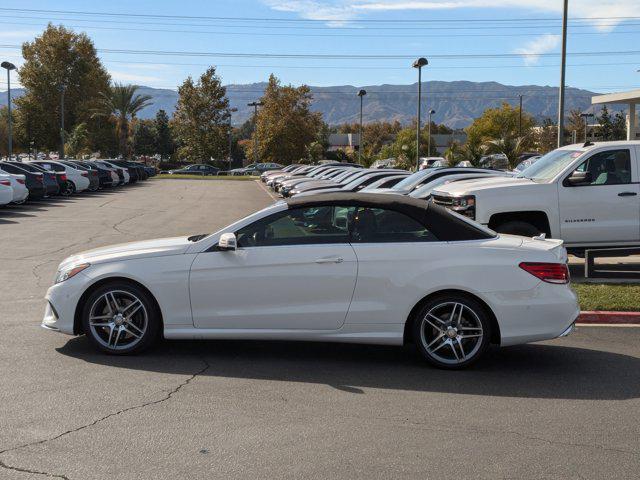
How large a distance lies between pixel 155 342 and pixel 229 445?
279cm

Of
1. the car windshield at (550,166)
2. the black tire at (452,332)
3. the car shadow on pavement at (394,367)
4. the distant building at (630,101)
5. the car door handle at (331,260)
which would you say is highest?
the distant building at (630,101)

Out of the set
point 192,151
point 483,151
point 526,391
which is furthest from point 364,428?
point 192,151

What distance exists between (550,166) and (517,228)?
4.70ft

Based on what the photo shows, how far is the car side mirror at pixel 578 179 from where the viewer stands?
39.1 ft

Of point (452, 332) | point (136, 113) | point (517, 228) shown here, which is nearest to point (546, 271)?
point (452, 332)

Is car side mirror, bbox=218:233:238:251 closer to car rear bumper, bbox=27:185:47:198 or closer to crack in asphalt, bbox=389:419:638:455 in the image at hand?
crack in asphalt, bbox=389:419:638:455

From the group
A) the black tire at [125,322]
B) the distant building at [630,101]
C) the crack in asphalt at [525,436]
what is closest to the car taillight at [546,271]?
the crack in asphalt at [525,436]

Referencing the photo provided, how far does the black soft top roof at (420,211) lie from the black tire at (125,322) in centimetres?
160

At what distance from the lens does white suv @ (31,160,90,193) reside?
35906 mm

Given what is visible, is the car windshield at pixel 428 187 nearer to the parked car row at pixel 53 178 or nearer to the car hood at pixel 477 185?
the car hood at pixel 477 185

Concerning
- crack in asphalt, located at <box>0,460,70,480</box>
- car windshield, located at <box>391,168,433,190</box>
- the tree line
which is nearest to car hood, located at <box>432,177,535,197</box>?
car windshield, located at <box>391,168,433,190</box>

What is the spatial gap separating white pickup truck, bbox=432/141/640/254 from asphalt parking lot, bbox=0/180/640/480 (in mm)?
3602

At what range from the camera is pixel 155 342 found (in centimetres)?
755

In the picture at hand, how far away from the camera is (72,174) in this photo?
36.4 metres
